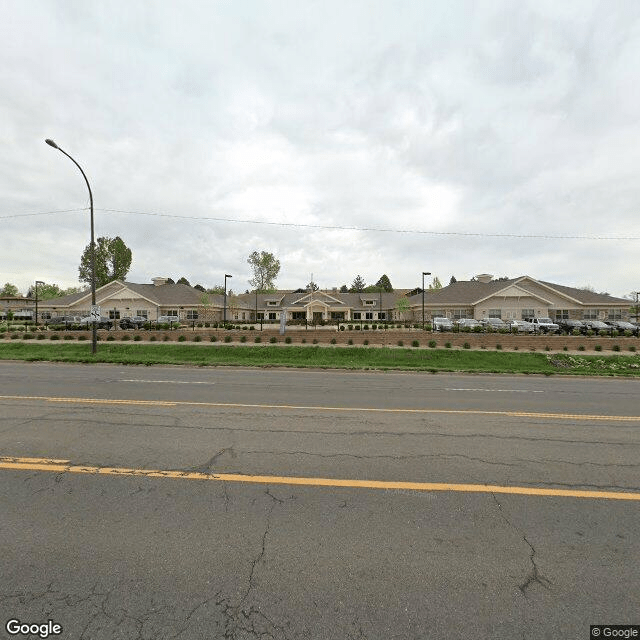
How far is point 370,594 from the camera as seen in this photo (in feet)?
8.82

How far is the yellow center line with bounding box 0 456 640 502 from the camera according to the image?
14.0ft

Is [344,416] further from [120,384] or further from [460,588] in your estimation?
[120,384]

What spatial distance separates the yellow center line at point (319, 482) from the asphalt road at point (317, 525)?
28 millimetres

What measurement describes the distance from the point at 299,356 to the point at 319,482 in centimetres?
1817

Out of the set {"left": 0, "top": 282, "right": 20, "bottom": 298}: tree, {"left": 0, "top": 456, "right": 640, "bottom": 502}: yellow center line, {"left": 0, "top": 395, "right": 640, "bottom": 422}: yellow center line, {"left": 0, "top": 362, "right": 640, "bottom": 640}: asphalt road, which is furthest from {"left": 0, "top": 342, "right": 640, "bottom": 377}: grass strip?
{"left": 0, "top": 282, "right": 20, "bottom": 298}: tree

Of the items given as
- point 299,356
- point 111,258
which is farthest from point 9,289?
point 299,356

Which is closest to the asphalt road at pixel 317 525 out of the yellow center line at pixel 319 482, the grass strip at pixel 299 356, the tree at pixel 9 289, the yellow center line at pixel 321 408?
the yellow center line at pixel 319 482

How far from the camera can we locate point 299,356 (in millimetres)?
22625

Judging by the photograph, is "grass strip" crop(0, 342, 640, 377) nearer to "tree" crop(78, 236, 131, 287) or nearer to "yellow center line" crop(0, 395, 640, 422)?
"yellow center line" crop(0, 395, 640, 422)

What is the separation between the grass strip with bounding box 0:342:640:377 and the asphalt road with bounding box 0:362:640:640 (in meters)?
11.6

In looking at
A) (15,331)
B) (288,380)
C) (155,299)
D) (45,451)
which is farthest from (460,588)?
(155,299)

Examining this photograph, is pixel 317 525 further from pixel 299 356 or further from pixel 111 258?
pixel 111 258

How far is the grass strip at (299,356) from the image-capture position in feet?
62.2

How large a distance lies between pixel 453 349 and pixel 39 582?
25190 millimetres
